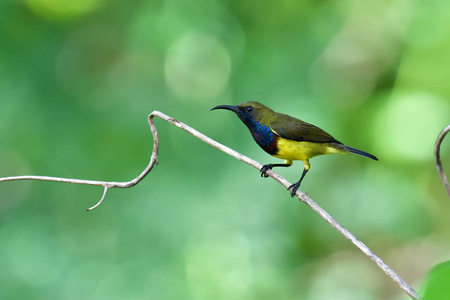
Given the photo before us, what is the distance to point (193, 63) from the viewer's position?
367cm

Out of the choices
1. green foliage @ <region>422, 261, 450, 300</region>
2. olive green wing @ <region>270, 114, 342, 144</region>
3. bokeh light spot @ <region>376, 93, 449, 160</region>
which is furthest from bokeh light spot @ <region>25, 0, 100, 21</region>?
green foliage @ <region>422, 261, 450, 300</region>

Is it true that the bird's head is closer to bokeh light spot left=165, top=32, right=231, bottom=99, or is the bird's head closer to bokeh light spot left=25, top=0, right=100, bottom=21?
bokeh light spot left=165, top=32, right=231, bottom=99

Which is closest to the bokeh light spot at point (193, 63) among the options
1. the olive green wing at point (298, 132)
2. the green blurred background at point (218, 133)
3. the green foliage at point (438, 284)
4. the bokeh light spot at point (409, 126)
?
the green blurred background at point (218, 133)

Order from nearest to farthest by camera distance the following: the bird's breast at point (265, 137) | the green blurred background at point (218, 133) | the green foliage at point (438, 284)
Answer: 1. the green foliage at point (438, 284)
2. the bird's breast at point (265, 137)
3. the green blurred background at point (218, 133)

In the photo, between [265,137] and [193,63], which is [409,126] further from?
[265,137]

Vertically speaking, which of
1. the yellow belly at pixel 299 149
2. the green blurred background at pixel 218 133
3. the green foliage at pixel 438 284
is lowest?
the green blurred background at pixel 218 133

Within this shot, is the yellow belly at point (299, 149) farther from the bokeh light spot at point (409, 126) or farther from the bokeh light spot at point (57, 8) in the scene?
the bokeh light spot at point (57, 8)

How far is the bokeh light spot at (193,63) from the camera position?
360 centimetres

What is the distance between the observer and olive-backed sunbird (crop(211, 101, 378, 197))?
1.91 metres

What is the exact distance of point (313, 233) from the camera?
333 centimetres

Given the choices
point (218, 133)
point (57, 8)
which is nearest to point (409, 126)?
point (218, 133)

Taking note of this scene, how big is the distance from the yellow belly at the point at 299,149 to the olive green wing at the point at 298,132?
0.7 inches

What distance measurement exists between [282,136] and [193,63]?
1.85 m

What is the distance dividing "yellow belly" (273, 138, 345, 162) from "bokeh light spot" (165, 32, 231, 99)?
1689mm
